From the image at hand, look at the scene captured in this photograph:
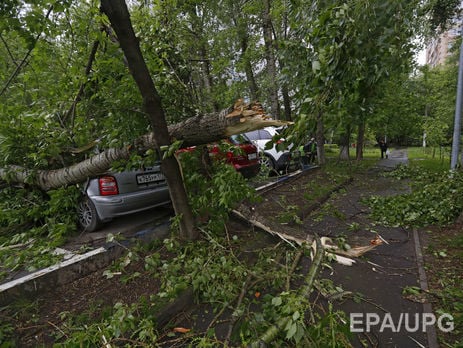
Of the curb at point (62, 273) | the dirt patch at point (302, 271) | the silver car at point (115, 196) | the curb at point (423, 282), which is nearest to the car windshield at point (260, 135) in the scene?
the dirt patch at point (302, 271)

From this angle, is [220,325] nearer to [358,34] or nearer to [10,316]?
[10,316]

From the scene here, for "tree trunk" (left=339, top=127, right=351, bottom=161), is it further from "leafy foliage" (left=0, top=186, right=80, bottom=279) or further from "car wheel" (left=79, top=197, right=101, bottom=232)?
"leafy foliage" (left=0, top=186, right=80, bottom=279)

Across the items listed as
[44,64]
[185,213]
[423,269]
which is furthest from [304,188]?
[44,64]

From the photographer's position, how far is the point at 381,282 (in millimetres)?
2881

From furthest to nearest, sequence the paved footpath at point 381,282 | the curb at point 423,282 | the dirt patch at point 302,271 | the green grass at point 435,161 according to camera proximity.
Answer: the green grass at point 435,161 → the dirt patch at point 302,271 → the paved footpath at point 381,282 → the curb at point 423,282

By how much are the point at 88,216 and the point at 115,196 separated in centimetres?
83

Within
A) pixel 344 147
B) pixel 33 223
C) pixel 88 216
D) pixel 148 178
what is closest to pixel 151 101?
pixel 148 178

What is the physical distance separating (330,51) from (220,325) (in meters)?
2.50

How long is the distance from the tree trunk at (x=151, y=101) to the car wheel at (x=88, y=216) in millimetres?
1960

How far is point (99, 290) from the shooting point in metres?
2.77

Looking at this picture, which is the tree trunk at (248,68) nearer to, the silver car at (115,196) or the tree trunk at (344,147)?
the tree trunk at (344,147)

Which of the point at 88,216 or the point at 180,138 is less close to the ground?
the point at 180,138

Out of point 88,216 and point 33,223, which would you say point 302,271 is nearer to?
point 88,216

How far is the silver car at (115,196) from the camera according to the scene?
4.24 metres
